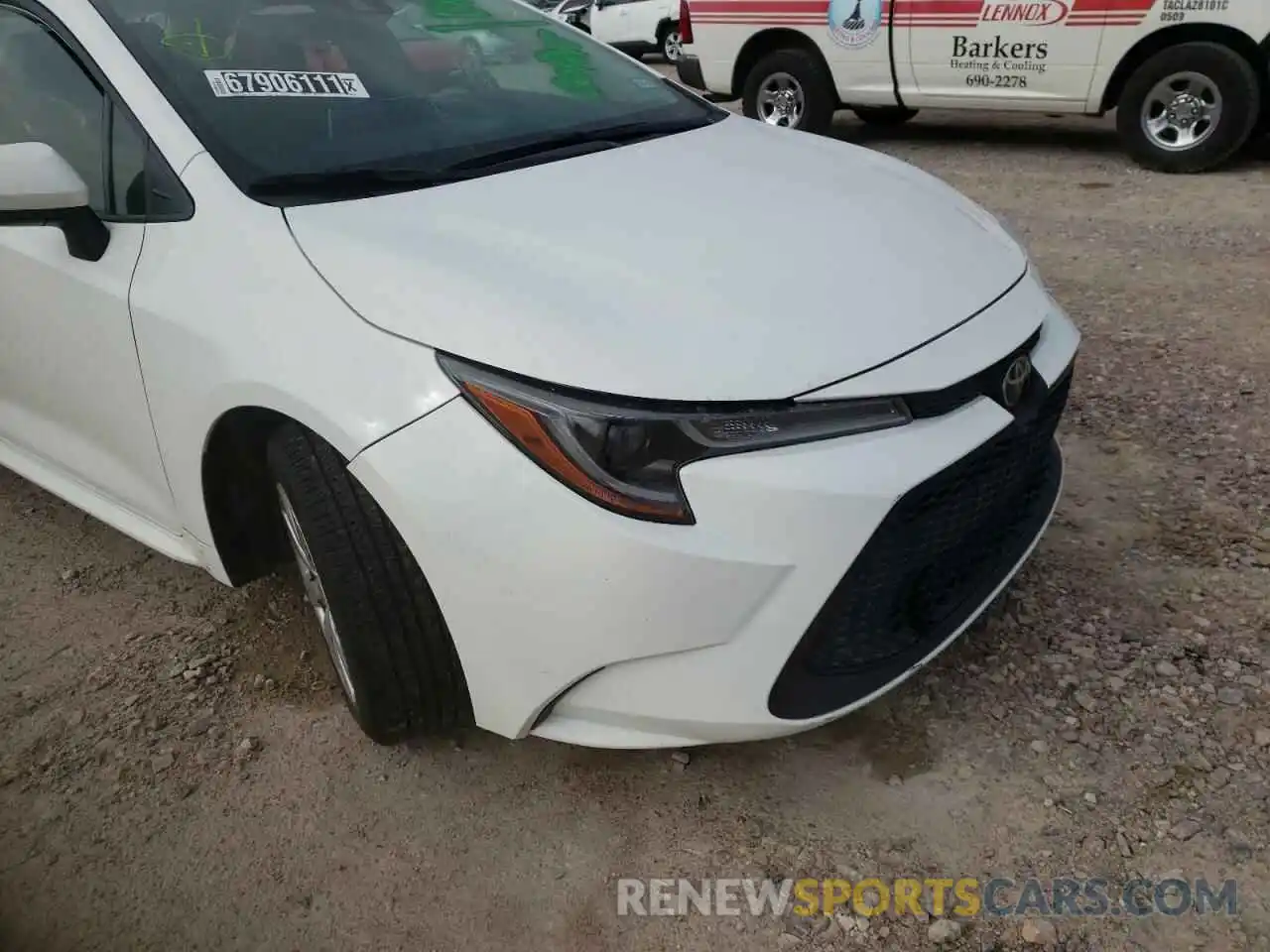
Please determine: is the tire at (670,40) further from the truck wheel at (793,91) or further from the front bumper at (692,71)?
the truck wheel at (793,91)

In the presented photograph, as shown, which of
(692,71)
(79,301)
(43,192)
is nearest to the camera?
(43,192)

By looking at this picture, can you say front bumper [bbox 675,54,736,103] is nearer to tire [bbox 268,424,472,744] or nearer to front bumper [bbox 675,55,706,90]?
front bumper [bbox 675,55,706,90]

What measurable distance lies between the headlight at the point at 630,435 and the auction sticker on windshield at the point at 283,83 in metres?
1.04

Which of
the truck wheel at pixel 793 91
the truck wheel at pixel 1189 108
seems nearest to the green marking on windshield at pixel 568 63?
the truck wheel at pixel 1189 108

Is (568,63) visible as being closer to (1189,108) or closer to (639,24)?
(1189,108)

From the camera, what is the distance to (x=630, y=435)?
157cm

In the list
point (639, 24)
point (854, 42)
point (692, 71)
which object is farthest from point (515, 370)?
point (639, 24)

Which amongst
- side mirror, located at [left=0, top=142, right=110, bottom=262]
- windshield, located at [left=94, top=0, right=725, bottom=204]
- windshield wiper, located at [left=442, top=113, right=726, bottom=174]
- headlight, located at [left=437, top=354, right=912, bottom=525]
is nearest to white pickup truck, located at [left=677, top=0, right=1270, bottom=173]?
windshield, located at [left=94, top=0, right=725, bottom=204]

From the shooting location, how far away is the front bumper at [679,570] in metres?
1.55

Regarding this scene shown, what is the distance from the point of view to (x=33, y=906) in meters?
1.91

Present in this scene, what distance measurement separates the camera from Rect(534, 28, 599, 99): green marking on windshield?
262 centimetres

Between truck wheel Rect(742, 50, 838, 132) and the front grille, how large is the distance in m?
5.73

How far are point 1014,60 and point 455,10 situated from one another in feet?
15.0

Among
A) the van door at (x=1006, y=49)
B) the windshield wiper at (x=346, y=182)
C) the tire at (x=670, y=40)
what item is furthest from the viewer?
the tire at (x=670, y=40)
